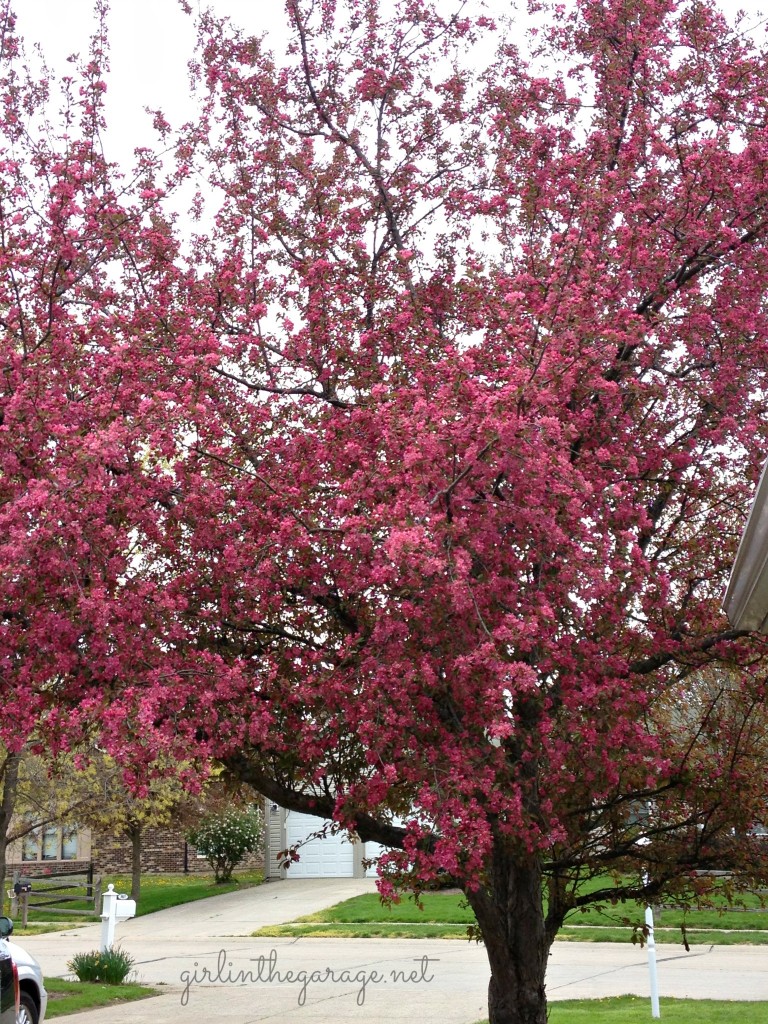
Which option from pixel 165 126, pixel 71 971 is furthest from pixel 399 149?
pixel 71 971

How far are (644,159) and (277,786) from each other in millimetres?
5056

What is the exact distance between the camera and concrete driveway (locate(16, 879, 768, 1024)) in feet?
40.1

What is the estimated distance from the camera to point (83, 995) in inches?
524

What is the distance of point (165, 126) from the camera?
8.73 m

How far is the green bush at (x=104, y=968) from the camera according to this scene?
1438 centimetres

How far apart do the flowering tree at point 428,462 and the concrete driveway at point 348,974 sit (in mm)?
5108

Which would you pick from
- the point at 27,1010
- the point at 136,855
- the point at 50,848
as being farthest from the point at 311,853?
the point at 27,1010

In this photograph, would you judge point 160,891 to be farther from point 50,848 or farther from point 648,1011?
point 648,1011

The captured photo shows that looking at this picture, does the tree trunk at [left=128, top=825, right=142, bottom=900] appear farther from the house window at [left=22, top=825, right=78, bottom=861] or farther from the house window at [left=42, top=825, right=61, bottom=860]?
the house window at [left=42, top=825, right=61, bottom=860]

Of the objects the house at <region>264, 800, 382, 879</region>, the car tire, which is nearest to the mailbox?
the car tire

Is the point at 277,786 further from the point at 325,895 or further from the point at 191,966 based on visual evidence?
the point at 325,895

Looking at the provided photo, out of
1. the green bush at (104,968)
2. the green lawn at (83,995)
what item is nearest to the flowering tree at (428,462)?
the green lawn at (83,995)

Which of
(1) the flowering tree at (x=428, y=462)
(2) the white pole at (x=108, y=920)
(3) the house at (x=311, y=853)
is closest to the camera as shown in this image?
(1) the flowering tree at (x=428, y=462)

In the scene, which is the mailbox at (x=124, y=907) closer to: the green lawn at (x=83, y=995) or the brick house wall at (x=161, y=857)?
the green lawn at (x=83, y=995)
